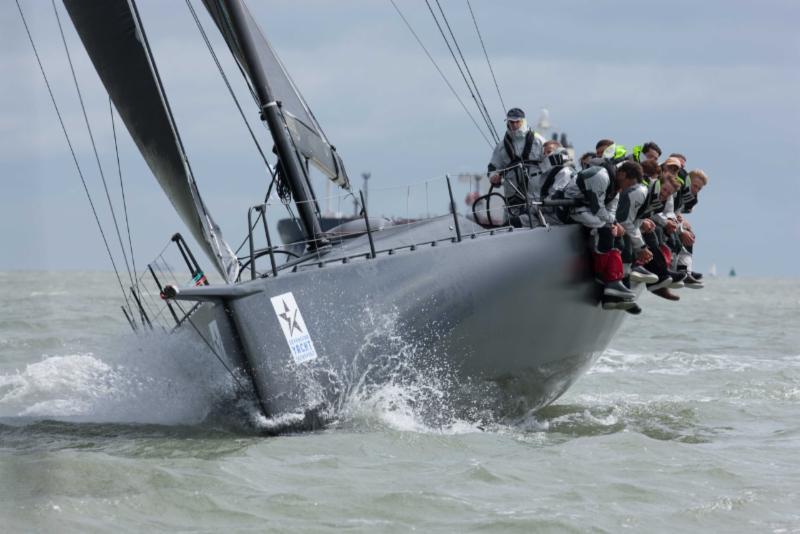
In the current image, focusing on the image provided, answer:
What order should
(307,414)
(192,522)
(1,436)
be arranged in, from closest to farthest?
(192,522)
(307,414)
(1,436)

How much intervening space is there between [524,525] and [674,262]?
18.5 feet

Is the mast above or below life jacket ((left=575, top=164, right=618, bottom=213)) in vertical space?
above

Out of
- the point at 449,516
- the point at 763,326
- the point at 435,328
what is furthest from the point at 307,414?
the point at 763,326

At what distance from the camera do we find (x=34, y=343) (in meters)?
16.8

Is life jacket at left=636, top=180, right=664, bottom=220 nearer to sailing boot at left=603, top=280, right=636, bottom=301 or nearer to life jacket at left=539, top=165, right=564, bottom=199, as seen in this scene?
sailing boot at left=603, top=280, right=636, bottom=301

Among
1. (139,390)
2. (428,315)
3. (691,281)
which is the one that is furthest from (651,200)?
(139,390)

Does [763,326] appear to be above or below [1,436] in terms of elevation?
below

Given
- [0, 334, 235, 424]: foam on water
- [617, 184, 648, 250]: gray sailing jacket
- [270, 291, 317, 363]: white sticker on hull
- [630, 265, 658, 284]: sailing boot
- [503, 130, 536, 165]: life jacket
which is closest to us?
[270, 291, 317, 363]: white sticker on hull

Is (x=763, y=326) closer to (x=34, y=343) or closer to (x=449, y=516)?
(x=34, y=343)

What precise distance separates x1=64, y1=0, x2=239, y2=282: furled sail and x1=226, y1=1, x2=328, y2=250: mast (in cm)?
79

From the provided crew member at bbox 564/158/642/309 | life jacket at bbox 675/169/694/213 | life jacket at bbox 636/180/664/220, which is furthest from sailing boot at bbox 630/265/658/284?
life jacket at bbox 675/169/694/213

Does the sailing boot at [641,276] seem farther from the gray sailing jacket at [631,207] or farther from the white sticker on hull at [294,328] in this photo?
the white sticker on hull at [294,328]

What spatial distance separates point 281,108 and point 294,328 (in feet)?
8.05

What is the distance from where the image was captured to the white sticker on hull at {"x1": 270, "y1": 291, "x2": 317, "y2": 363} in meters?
7.80
